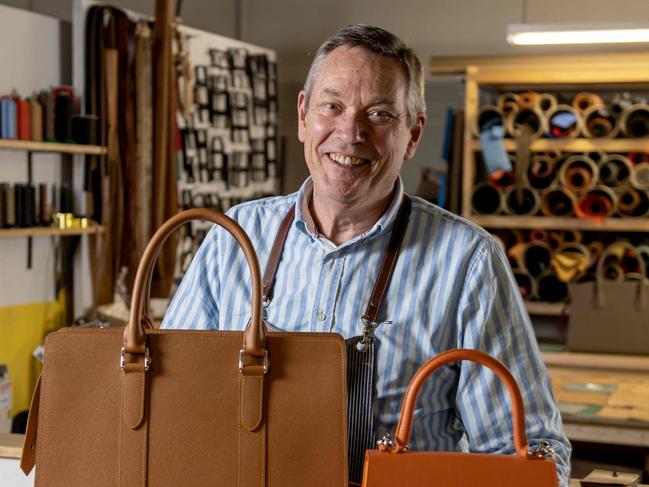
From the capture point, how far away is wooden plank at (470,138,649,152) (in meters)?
6.29

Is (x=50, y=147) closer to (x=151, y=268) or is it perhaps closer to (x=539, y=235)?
(x=539, y=235)

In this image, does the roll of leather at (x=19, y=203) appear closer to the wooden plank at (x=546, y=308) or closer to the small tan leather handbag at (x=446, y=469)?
the wooden plank at (x=546, y=308)

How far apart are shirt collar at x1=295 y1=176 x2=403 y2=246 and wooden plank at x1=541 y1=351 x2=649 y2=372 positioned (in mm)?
3483

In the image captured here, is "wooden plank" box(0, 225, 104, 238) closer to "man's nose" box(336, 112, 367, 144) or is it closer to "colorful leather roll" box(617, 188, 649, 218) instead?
"colorful leather roll" box(617, 188, 649, 218)

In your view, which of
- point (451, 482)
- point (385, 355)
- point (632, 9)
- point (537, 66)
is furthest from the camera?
point (632, 9)

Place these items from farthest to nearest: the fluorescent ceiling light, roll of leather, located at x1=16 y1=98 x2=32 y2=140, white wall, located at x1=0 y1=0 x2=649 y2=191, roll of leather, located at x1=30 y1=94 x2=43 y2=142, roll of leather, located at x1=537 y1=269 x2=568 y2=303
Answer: white wall, located at x1=0 y1=0 x2=649 y2=191 → roll of leather, located at x1=537 y1=269 x2=568 y2=303 → roll of leather, located at x1=30 y1=94 x2=43 y2=142 → roll of leather, located at x1=16 y1=98 x2=32 y2=140 → the fluorescent ceiling light

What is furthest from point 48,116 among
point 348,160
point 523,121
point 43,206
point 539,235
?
point 348,160

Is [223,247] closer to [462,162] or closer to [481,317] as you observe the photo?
[481,317]

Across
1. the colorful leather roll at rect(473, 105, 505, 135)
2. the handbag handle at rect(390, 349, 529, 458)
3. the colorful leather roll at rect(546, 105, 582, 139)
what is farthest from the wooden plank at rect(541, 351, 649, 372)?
the handbag handle at rect(390, 349, 529, 458)

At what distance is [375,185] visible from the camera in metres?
1.98

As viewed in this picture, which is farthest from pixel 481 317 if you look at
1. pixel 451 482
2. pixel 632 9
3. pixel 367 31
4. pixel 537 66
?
pixel 632 9

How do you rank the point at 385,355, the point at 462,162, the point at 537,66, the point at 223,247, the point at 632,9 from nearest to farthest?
1. the point at 385,355
2. the point at 223,247
3. the point at 537,66
4. the point at 462,162
5. the point at 632,9

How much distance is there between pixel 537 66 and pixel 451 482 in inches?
212

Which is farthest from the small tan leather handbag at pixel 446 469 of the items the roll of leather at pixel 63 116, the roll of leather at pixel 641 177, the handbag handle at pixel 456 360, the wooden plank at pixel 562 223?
A: the roll of leather at pixel 641 177
